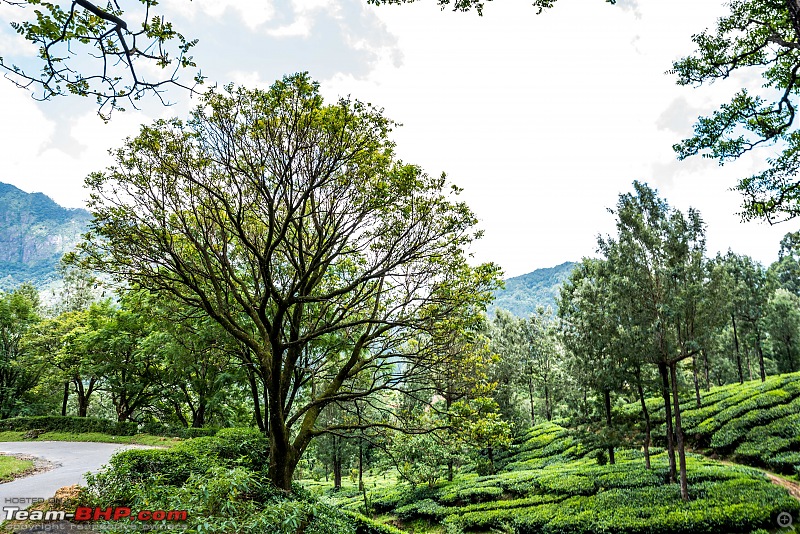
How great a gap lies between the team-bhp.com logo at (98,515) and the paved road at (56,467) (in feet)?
5.05

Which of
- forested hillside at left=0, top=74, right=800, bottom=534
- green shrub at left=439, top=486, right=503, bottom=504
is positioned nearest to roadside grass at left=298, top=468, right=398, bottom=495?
forested hillside at left=0, top=74, right=800, bottom=534

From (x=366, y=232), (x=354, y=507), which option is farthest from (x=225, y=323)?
(x=354, y=507)

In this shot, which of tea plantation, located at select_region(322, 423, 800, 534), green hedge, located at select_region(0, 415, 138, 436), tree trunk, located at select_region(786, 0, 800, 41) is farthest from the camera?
green hedge, located at select_region(0, 415, 138, 436)

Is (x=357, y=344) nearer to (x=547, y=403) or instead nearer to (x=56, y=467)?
(x=56, y=467)

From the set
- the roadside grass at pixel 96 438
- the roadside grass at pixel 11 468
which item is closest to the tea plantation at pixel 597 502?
the roadside grass at pixel 96 438

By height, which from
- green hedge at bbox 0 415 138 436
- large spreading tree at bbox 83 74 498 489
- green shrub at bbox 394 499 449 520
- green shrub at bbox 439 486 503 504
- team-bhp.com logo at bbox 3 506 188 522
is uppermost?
large spreading tree at bbox 83 74 498 489

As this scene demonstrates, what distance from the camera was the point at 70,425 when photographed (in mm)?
23578

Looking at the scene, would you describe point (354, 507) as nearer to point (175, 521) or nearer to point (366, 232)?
point (366, 232)

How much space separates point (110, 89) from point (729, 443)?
25813 millimetres

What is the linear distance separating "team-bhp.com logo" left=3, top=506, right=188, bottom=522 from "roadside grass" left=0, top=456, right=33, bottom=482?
5302 millimetres

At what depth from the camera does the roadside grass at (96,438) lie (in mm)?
19406

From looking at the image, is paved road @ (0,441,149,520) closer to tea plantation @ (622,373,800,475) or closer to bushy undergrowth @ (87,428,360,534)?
bushy undergrowth @ (87,428,360,534)

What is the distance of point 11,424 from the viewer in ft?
79.2

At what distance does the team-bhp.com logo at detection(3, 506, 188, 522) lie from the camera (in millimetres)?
4477
